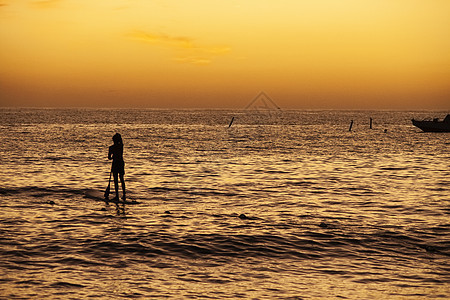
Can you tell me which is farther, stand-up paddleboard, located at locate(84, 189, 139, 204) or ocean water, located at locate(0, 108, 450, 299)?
stand-up paddleboard, located at locate(84, 189, 139, 204)

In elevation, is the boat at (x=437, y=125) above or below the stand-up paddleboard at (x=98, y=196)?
above

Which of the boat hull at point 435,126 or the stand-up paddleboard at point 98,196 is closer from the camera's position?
the stand-up paddleboard at point 98,196

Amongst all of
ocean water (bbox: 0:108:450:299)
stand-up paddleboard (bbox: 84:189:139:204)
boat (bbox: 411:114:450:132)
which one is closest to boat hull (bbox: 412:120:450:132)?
boat (bbox: 411:114:450:132)

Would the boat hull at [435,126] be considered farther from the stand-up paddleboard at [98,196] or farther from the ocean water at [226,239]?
the stand-up paddleboard at [98,196]

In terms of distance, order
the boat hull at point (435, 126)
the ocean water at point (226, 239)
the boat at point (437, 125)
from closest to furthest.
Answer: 1. the ocean water at point (226, 239)
2. the boat at point (437, 125)
3. the boat hull at point (435, 126)

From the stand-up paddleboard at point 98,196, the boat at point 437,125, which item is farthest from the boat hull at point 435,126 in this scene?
the stand-up paddleboard at point 98,196

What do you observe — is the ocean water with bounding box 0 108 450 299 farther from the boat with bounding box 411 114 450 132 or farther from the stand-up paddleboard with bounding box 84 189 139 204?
the boat with bounding box 411 114 450 132

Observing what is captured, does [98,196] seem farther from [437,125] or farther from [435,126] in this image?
[435,126]

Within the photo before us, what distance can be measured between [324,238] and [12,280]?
362 inches

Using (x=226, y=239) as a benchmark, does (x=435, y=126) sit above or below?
above

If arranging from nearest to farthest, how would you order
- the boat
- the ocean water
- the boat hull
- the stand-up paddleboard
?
the ocean water, the stand-up paddleboard, the boat, the boat hull

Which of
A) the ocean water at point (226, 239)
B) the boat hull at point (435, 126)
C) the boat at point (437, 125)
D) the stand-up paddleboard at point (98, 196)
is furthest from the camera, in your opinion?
the boat hull at point (435, 126)

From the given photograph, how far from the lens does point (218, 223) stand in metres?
18.3

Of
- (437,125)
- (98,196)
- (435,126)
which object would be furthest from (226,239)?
(435,126)
